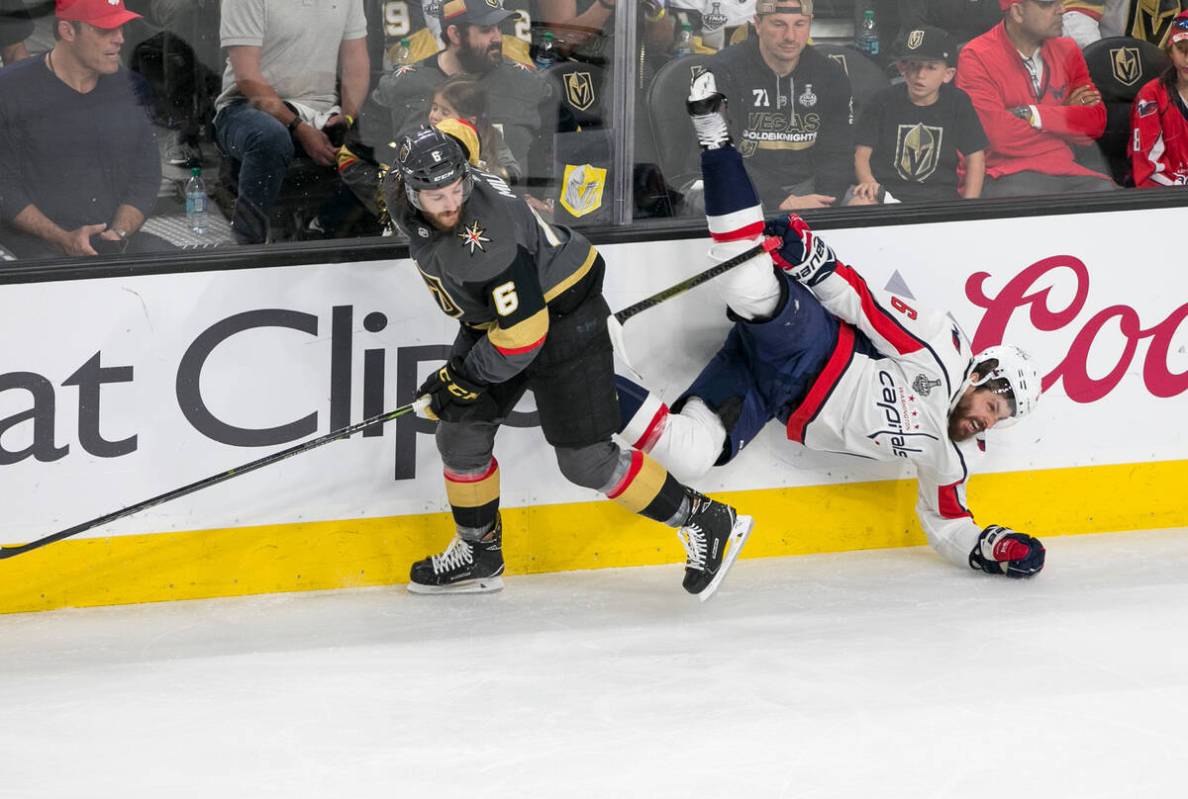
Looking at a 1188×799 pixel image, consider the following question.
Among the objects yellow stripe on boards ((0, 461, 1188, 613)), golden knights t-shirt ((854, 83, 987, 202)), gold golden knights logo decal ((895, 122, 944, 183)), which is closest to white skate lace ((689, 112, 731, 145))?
golden knights t-shirt ((854, 83, 987, 202))

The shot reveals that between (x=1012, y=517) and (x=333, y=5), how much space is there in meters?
2.31

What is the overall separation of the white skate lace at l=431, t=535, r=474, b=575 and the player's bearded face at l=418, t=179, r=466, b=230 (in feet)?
2.99

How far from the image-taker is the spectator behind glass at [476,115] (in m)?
3.38

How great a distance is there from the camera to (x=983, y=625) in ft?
10.9

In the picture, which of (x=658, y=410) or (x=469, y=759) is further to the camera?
(x=658, y=410)

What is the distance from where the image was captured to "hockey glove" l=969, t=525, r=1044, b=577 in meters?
3.55

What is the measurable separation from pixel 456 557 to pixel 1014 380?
58.5 inches

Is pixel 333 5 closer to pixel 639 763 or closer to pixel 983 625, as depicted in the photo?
pixel 639 763

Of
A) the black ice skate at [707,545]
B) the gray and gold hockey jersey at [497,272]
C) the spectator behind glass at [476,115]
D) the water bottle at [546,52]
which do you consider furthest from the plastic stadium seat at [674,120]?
the black ice skate at [707,545]

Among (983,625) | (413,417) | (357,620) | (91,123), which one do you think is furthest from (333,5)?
(983,625)

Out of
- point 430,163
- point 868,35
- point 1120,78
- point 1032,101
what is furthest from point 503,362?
point 1120,78

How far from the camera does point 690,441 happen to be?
3.49m

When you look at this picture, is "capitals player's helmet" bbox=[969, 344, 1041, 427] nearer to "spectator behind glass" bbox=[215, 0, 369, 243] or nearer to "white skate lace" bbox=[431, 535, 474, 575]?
"white skate lace" bbox=[431, 535, 474, 575]

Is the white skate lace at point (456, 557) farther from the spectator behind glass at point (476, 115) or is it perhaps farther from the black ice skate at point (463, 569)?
the spectator behind glass at point (476, 115)
